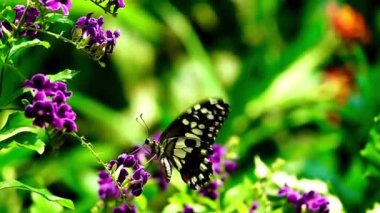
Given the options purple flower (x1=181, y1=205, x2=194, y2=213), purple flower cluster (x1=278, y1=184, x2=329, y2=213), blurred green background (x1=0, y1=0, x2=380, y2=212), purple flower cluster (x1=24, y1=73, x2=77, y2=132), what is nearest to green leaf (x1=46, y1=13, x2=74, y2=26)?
purple flower cluster (x1=24, y1=73, x2=77, y2=132)

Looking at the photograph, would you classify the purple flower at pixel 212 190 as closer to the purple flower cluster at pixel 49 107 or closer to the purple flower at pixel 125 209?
the purple flower at pixel 125 209

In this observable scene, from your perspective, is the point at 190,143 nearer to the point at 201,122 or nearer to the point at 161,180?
the point at 201,122

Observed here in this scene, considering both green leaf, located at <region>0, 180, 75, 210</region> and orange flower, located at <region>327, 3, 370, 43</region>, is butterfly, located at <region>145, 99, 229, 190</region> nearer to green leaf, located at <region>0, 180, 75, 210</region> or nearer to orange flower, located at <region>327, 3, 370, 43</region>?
green leaf, located at <region>0, 180, 75, 210</region>

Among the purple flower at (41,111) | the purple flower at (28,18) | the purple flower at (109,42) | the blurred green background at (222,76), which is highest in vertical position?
the purple flower at (28,18)

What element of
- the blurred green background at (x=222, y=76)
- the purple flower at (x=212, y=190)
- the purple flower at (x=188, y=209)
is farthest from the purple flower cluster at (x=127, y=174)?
the blurred green background at (x=222, y=76)

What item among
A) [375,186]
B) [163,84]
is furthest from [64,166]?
[375,186]

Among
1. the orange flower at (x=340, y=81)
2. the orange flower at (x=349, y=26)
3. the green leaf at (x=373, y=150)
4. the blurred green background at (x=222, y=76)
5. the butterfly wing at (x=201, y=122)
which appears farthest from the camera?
the orange flower at (x=340, y=81)

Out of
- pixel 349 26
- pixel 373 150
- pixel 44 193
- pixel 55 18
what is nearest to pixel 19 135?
pixel 44 193
